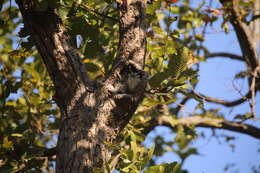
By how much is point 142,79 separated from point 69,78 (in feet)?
0.96

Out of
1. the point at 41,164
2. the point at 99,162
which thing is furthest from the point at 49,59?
the point at 41,164

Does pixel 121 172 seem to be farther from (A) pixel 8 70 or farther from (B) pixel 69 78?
(A) pixel 8 70

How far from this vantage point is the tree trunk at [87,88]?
54.2 inches

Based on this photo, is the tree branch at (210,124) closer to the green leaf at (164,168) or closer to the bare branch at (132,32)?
the bare branch at (132,32)

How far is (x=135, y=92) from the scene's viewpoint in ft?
4.89

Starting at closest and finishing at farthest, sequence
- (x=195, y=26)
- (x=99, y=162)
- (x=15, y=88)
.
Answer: (x=99, y=162) < (x=15, y=88) < (x=195, y=26)

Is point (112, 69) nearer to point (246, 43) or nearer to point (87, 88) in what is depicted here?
point (87, 88)

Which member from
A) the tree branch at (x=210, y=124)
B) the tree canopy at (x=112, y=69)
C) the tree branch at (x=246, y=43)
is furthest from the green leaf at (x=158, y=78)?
the tree branch at (x=246, y=43)

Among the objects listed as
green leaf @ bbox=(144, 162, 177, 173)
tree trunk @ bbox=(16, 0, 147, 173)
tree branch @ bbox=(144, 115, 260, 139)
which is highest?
tree trunk @ bbox=(16, 0, 147, 173)

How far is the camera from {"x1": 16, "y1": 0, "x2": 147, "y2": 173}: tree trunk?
138 cm

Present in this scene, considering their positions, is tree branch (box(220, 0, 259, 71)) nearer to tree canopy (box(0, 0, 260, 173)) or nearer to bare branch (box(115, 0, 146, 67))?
tree canopy (box(0, 0, 260, 173))

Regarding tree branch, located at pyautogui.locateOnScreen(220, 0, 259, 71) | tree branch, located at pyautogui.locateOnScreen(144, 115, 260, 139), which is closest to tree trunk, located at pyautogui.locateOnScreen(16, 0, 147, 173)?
tree branch, located at pyautogui.locateOnScreen(144, 115, 260, 139)

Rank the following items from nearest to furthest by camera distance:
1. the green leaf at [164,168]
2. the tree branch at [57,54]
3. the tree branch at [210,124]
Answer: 1. the green leaf at [164,168]
2. the tree branch at [57,54]
3. the tree branch at [210,124]

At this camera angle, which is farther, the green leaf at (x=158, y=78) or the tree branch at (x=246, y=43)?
the tree branch at (x=246, y=43)
